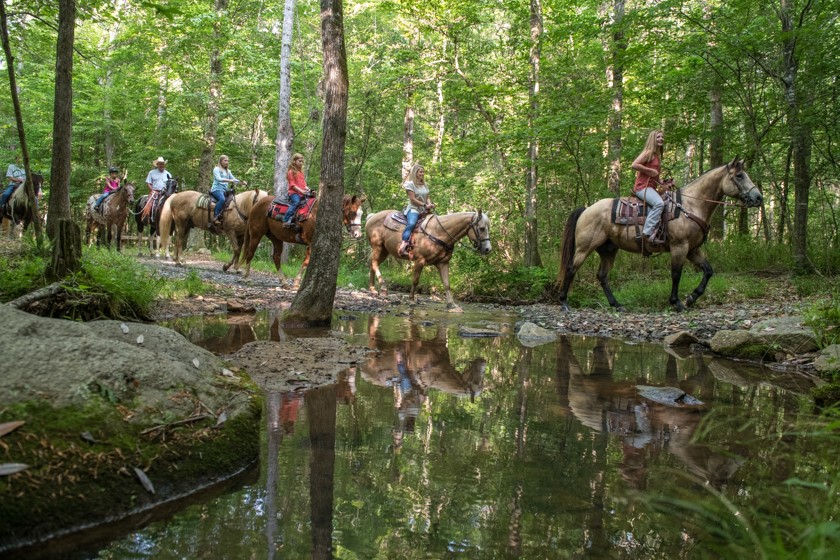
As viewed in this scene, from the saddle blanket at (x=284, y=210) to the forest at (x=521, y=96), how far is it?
14.1 ft

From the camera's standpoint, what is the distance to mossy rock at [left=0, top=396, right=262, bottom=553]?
6.57 feet

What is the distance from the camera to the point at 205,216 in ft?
51.2

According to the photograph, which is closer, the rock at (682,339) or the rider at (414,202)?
the rock at (682,339)

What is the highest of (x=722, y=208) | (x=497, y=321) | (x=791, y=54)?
(x=791, y=54)

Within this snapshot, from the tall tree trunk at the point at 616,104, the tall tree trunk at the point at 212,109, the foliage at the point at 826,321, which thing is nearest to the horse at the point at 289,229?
the tall tree trunk at the point at 616,104

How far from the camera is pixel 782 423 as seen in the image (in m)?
3.84

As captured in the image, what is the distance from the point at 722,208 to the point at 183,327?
52.1 feet

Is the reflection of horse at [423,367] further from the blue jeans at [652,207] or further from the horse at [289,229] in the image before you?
the horse at [289,229]

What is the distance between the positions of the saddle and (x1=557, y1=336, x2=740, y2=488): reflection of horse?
5659 millimetres

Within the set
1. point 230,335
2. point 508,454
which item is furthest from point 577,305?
point 508,454

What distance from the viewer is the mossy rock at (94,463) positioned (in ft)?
6.57

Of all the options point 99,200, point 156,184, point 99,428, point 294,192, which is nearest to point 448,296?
point 294,192

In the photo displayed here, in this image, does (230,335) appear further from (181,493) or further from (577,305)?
(577,305)

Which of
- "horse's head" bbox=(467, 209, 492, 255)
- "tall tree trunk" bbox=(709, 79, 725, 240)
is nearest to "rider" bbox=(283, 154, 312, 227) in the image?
"horse's head" bbox=(467, 209, 492, 255)
